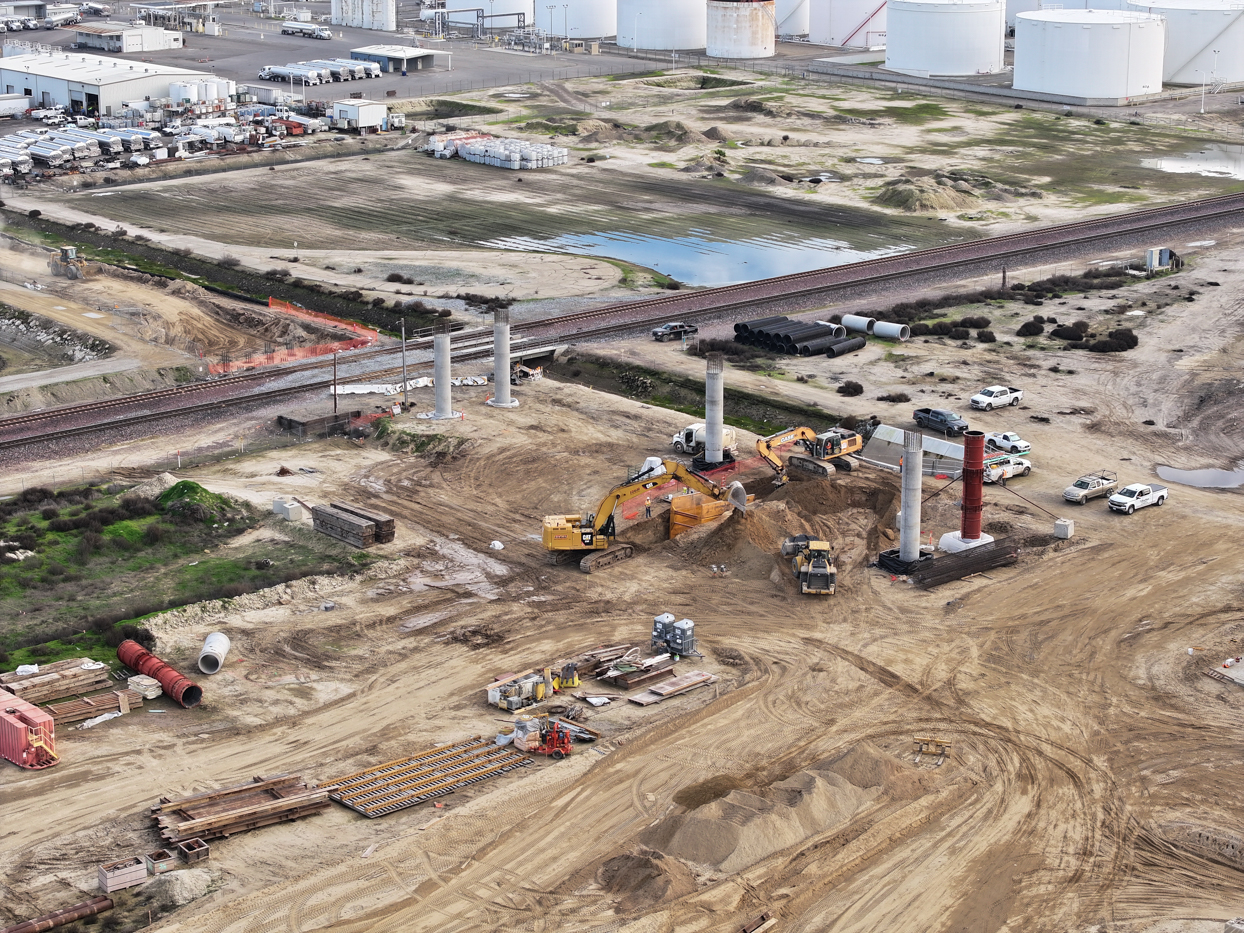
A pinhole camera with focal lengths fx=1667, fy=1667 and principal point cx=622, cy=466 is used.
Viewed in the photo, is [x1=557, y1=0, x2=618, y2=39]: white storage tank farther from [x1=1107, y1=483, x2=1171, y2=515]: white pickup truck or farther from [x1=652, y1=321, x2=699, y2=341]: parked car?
[x1=1107, y1=483, x2=1171, y2=515]: white pickup truck

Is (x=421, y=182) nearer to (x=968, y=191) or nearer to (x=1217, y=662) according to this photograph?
(x=968, y=191)

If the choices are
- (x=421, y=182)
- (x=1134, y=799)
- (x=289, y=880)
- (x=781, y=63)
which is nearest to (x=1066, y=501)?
(x=1134, y=799)

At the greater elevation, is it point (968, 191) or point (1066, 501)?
point (968, 191)

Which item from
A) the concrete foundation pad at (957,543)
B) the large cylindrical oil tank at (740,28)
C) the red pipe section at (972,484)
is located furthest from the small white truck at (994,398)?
the large cylindrical oil tank at (740,28)

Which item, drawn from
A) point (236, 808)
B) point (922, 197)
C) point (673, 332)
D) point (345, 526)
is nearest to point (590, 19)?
point (922, 197)

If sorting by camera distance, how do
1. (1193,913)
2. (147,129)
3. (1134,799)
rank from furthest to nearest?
(147,129) < (1134,799) < (1193,913)

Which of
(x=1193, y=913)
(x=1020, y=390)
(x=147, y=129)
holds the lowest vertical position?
(x=1193, y=913)

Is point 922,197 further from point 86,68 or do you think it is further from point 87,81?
point 86,68
